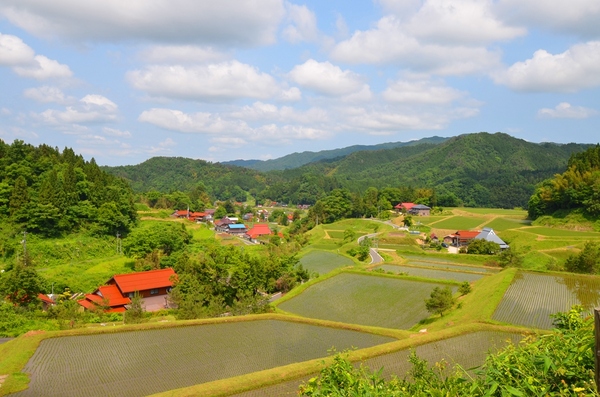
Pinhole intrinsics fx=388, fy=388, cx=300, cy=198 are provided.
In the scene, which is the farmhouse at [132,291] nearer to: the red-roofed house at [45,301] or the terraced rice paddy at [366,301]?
the red-roofed house at [45,301]

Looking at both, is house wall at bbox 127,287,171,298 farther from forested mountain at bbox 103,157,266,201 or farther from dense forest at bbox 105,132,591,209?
forested mountain at bbox 103,157,266,201

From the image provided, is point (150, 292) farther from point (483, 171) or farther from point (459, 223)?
point (483, 171)

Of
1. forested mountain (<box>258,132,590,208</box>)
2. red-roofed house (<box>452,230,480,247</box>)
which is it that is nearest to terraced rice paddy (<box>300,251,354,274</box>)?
red-roofed house (<box>452,230,480,247</box>)

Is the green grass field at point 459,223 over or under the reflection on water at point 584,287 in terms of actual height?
under

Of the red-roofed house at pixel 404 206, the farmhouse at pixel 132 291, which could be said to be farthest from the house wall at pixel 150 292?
the red-roofed house at pixel 404 206

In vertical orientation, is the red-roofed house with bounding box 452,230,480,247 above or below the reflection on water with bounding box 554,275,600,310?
below

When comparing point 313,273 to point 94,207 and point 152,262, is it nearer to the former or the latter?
point 152,262
